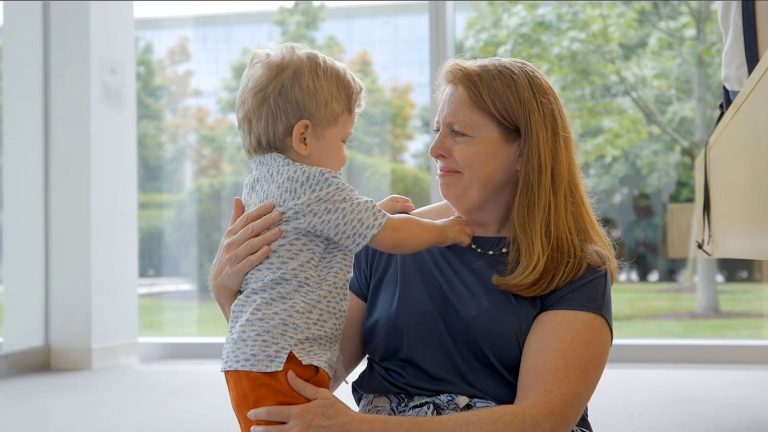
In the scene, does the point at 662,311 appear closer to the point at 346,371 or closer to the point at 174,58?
the point at 174,58

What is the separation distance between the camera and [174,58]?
5105mm

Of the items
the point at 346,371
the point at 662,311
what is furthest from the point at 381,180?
the point at 346,371

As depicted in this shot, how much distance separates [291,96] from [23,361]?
3041mm

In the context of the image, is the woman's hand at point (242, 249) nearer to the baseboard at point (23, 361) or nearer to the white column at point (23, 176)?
the baseboard at point (23, 361)

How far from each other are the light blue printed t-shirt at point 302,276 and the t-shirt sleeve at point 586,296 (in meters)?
0.30

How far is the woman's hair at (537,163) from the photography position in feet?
5.67

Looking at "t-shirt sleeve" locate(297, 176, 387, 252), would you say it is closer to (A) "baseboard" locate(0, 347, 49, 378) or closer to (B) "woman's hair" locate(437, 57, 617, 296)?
(B) "woman's hair" locate(437, 57, 617, 296)

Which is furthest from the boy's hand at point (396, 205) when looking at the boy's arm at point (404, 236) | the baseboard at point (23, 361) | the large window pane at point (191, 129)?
the large window pane at point (191, 129)

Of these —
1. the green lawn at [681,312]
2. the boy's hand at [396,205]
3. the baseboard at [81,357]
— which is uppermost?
the boy's hand at [396,205]

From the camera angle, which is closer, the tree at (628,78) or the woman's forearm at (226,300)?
the woman's forearm at (226,300)

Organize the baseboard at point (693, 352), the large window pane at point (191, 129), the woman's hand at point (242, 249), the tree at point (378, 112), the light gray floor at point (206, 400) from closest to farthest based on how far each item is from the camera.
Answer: the woman's hand at point (242, 249) → the light gray floor at point (206, 400) → the baseboard at point (693, 352) → the tree at point (378, 112) → the large window pane at point (191, 129)

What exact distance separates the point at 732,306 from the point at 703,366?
0.43 m

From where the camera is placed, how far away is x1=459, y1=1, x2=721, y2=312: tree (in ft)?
15.1

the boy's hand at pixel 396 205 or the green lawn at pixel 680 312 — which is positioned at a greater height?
the boy's hand at pixel 396 205
